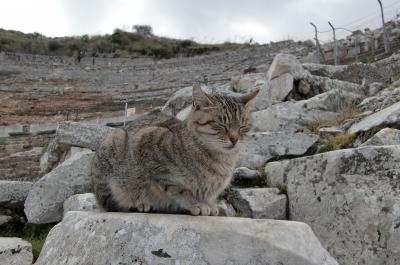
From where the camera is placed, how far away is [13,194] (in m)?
6.16

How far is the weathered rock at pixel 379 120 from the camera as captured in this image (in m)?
5.04

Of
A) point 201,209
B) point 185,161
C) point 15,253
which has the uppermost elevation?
point 185,161

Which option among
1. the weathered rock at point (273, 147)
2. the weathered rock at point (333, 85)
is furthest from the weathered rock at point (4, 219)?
the weathered rock at point (333, 85)

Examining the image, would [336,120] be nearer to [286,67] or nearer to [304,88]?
[304,88]

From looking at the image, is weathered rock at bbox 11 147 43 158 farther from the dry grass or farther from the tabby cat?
the tabby cat

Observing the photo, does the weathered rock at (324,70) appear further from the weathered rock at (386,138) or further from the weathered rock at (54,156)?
the weathered rock at (386,138)

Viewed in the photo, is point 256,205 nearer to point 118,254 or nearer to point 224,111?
point 224,111

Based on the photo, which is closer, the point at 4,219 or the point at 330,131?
the point at 330,131

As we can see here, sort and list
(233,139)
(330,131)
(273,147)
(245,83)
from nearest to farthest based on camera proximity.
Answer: (233,139)
(273,147)
(330,131)
(245,83)

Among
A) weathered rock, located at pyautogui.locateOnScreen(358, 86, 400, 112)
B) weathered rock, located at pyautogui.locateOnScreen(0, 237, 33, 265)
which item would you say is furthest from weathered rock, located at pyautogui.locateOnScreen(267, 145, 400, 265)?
weathered rock, located at pyautogui.locateOnScreen(358, 86, 400, 112)

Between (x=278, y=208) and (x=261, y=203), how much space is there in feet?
0.56

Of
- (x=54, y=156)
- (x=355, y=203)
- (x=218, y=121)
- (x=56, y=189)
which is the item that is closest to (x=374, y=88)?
(x=355, y=203)

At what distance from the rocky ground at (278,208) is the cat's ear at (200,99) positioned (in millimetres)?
474

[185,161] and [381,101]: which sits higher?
[381,101]
